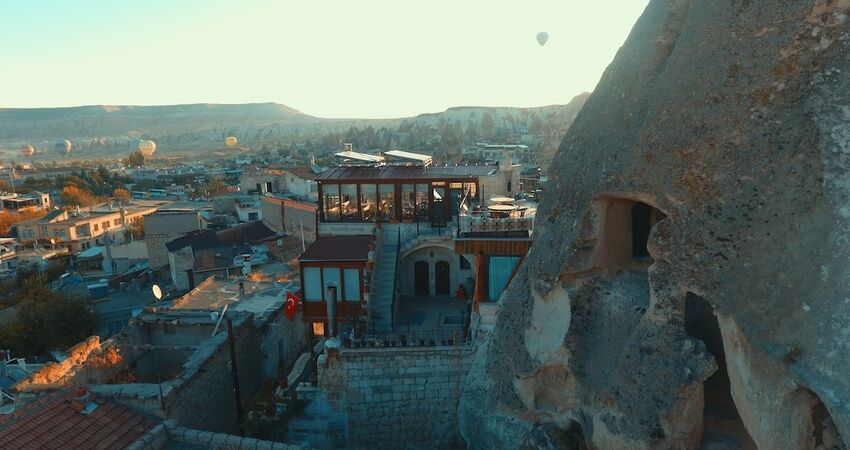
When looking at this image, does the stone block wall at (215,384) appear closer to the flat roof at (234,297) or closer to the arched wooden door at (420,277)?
the flat roof at (234,297)

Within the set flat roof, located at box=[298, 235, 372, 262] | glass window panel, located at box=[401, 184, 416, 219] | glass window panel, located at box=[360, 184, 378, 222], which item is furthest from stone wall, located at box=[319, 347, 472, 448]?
glass window panel, located at box=[360, 184, 378, 222]

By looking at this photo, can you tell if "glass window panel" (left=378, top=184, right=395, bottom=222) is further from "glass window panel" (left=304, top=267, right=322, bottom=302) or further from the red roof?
the red roof

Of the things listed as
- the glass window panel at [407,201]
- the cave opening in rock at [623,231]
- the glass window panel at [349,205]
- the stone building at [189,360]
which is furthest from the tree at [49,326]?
the cave opening in rock at [623,231]

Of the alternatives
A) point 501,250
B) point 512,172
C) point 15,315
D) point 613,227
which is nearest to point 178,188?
point 15,315

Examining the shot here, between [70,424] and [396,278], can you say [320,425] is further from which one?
[70,424]

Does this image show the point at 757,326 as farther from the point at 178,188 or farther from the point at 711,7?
the point at 178,188
